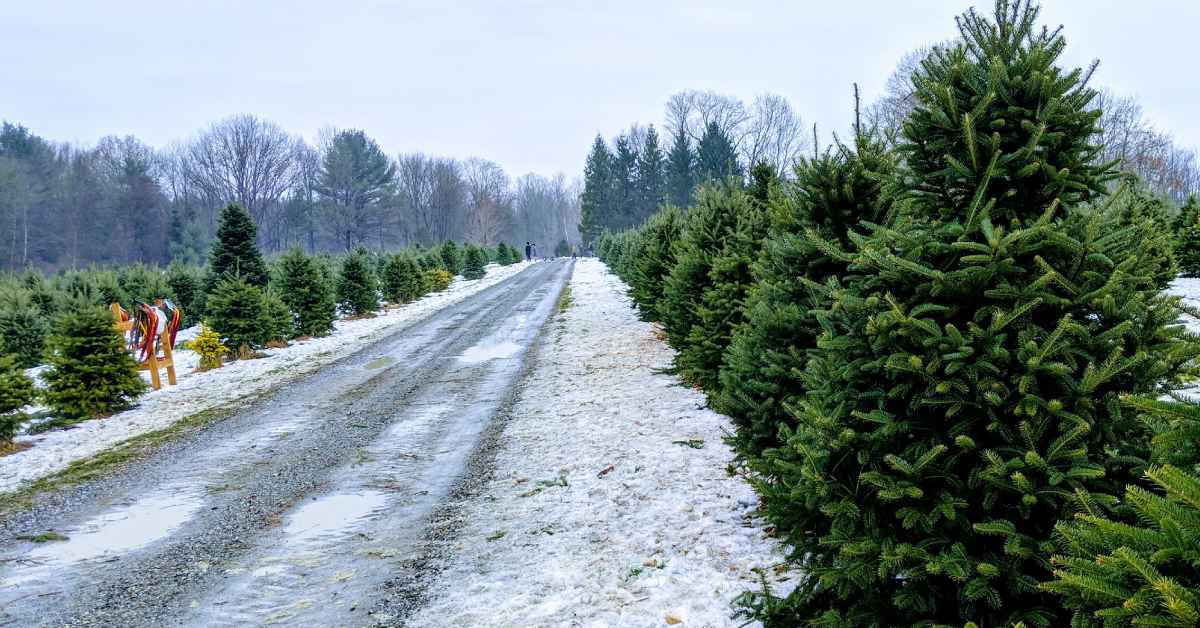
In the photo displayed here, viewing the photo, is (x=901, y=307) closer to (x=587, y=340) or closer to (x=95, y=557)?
(x=95, y=557)

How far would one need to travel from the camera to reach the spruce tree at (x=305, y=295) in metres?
20.0

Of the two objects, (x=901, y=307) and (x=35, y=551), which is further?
(x=35, y=551)

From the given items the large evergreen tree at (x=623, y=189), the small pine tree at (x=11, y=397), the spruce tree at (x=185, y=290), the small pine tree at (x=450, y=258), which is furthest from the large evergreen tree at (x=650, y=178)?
the small pine tree at (x=11, y=397)

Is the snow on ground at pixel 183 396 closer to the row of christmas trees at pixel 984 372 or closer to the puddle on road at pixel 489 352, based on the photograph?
the puddle on road at pixel 489 352

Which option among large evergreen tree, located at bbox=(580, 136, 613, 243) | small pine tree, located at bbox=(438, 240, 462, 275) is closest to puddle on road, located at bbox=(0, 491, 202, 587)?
small pine tree, located at bbox=(438, 240, 462, 275)

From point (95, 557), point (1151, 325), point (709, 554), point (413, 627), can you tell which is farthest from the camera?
point (95, 557)

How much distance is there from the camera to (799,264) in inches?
211

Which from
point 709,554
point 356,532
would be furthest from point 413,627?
point 709,554

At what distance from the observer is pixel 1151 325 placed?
2.98 metres

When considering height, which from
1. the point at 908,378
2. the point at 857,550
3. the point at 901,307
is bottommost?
the point at 857,550

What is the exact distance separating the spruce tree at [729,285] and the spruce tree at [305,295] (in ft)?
47.8

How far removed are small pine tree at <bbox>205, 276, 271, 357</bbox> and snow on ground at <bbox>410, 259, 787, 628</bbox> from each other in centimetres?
1030

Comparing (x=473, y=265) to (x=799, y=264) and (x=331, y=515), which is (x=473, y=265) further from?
(x=799, y=264)

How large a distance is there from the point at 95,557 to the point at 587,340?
11.7 meters
